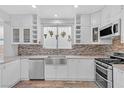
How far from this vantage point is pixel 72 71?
5.55 meters

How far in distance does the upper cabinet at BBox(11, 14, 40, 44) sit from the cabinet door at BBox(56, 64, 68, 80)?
1.16 metres

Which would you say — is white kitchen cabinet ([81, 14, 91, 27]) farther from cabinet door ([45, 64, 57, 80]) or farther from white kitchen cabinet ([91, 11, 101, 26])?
cabinet door ([45, 64, 57, 80])

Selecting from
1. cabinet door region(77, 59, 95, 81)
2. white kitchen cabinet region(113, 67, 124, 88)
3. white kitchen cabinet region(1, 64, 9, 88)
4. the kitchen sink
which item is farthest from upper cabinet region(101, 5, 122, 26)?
white kitchen cabinet region(1, 64, 9, 88)

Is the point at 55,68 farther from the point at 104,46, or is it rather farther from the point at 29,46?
the point at 104,46

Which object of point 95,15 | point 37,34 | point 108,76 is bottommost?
point 108,76

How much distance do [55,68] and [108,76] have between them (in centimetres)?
243

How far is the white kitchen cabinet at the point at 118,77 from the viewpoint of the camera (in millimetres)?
2787

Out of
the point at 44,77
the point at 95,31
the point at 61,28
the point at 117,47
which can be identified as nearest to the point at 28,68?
the point at 44,77

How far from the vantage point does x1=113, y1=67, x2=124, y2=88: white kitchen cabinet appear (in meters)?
2.79

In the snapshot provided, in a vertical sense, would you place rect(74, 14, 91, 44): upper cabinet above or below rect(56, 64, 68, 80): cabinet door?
above

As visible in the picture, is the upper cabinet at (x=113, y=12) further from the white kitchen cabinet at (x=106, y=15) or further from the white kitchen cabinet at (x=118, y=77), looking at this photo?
the white kitchen cabinet at (x=118, y=77)

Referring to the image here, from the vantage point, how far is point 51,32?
20.2ft

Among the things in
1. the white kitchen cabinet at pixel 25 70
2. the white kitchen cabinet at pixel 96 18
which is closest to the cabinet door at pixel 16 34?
the white kitchen cabinet at pixel 25 70

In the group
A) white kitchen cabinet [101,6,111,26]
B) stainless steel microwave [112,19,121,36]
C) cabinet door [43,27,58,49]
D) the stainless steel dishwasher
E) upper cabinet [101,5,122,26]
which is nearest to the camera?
stainless steel microwave [112,19,121,36]
